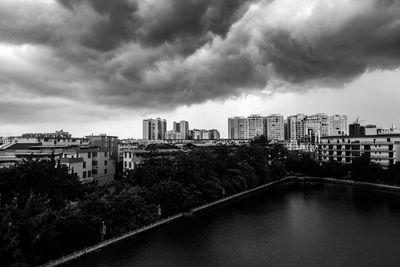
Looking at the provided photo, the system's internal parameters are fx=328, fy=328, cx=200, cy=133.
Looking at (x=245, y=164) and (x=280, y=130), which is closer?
(x=245, y=164)

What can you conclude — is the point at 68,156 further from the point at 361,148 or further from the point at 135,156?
the point at 361,148

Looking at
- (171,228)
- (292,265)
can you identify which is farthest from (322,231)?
(171,228)

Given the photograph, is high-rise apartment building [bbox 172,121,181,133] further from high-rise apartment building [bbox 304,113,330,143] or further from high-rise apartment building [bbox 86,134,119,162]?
high-rise apartment building [bbox 86,134,119,162]

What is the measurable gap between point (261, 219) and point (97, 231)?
15656 mm

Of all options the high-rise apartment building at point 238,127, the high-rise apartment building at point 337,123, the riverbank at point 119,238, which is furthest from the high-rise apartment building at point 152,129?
the riverbank at point 119,238

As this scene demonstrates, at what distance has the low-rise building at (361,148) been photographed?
54.2m

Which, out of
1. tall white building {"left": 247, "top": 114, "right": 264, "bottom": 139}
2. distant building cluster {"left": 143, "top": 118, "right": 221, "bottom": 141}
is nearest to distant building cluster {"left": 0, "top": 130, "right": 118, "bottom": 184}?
distant building cluster {"left": 143, "top": 118, "right": 221, "bottom": 141}

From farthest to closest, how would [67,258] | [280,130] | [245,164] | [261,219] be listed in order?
[280,130] < [245,164] < [261,219] < [67,258]

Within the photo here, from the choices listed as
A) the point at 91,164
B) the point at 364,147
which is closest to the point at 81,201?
the point at 91,164

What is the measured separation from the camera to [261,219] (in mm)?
31469

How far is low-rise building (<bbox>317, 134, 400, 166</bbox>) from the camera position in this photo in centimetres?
5422

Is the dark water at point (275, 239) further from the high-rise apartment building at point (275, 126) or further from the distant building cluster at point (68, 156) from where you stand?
the high-rise apartment building at point (275, 126)

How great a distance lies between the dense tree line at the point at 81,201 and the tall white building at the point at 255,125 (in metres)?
89.4

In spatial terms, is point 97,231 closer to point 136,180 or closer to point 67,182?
point 67,182
